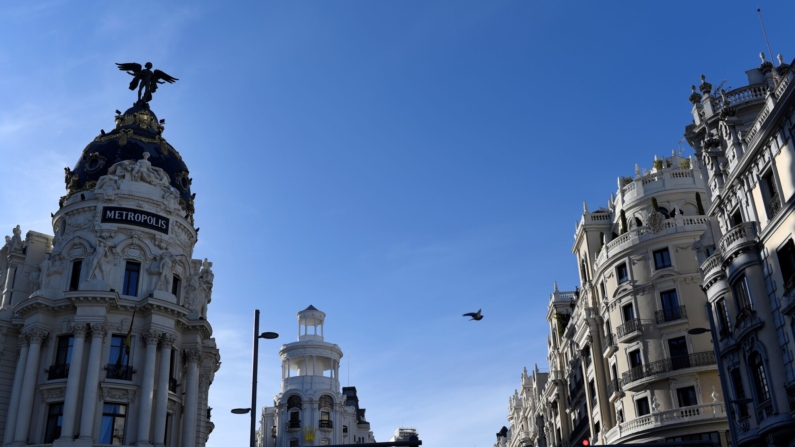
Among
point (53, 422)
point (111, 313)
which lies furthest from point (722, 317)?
point (53, 422)

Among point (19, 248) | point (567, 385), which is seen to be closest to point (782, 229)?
point (567, 385)

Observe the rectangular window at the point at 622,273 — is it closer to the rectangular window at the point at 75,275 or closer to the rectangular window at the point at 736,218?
the rectangular window at the point at 736,218

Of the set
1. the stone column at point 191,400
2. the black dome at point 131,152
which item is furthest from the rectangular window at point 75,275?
the stone column at point 191,400

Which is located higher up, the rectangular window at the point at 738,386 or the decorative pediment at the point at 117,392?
the decorative pediment at the point at 117,392

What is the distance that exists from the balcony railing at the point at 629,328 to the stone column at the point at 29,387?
34.9 metres

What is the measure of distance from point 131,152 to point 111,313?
12224 mm

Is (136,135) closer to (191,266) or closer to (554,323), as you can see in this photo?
(191,266)

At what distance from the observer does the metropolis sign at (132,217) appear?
48531mm

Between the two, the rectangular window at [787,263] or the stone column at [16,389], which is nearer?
the rectangular window at [787,263]

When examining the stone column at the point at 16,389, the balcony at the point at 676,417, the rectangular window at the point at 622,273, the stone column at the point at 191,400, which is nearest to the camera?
the balcony at the point at 676,417

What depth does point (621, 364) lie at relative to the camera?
4569cm

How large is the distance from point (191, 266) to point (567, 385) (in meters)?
31.7

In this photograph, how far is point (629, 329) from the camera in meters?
44.8

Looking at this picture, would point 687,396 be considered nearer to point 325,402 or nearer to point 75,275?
Result: point 75,275
